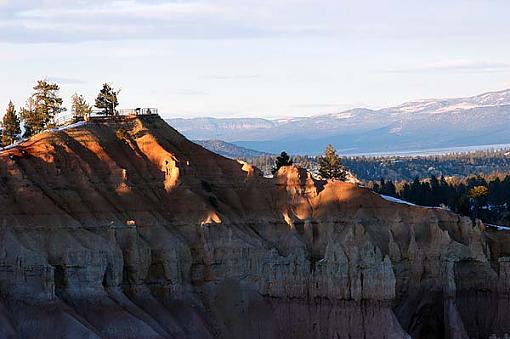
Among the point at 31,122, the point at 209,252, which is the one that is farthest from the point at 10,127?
the point at 209,252

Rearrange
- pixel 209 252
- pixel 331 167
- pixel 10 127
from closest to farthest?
1. pixel 209 252
2. pixel 10 127
3. pixel 331 167

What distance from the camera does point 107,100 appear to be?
12850 centimetres

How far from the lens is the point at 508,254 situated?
12069 centimetres

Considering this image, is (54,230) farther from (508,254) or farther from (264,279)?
(508,254)

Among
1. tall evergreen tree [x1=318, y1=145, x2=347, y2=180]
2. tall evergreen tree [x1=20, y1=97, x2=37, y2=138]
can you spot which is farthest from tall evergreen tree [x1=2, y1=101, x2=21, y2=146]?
tall evergreen tree [x1=318, y1=145, x2=347, y2=180]

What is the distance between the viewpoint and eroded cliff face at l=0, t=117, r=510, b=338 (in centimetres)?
9862

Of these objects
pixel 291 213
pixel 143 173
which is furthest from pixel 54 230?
pixel 291 213

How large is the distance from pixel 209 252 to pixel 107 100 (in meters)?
26.5

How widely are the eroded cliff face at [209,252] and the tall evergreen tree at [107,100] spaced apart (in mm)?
11311

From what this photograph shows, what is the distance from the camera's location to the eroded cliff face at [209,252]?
324 feet

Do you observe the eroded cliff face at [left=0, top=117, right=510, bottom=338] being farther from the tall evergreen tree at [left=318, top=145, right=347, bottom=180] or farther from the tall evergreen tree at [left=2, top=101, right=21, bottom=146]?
the tall evergreen tree at [left=318, top=145, right=347, bottom=180]

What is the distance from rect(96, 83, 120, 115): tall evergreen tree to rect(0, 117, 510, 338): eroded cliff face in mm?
11311

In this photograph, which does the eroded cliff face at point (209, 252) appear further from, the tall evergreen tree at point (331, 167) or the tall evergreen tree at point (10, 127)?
the tall evergreen tree at point (331, 167)

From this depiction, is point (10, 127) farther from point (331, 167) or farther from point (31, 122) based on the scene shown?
point (331, 167)
